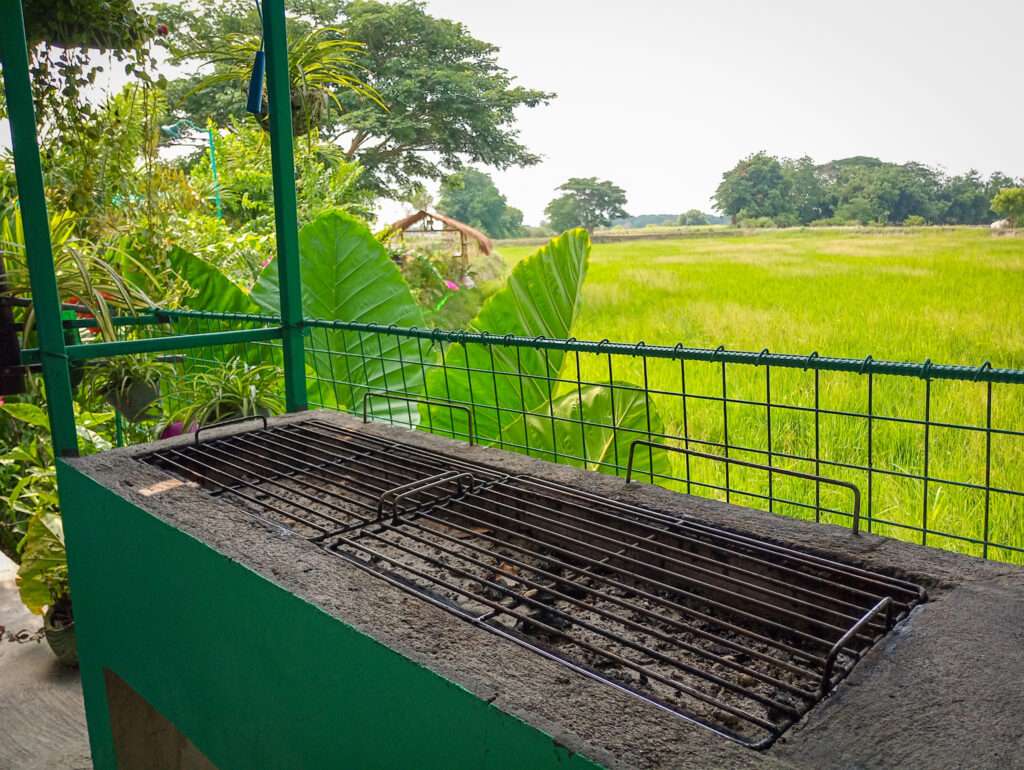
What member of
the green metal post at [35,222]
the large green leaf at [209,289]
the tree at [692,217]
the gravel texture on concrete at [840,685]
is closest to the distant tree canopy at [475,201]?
the tree at [692,217]

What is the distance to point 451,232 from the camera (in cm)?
1229

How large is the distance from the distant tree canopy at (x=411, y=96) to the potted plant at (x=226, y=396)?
40.3 feet

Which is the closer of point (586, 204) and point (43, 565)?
point (43, 565)

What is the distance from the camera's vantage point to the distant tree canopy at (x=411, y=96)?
1438cm

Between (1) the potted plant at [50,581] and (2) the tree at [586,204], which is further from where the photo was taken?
(2) the tree at [586,204]

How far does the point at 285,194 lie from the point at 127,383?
2.61 feet

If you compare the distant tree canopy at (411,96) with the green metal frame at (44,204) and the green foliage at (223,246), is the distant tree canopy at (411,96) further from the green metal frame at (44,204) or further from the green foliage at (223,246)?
the green metal frame at (44,204)

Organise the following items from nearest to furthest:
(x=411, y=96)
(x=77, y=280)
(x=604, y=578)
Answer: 1. (x=604, y=578)
2. (x=77, y=280)
3. (x=411, y=96)

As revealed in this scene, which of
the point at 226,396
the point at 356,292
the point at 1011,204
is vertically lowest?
the point at 226,396

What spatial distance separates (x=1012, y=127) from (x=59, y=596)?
7.44 meters

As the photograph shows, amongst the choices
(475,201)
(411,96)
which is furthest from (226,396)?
(475,201)

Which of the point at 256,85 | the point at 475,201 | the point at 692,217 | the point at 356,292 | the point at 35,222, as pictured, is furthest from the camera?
the point at 475,201

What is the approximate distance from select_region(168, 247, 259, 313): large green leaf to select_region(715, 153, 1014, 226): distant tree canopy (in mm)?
6336

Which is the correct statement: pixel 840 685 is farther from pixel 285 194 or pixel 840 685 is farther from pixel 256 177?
pixel 256 177
